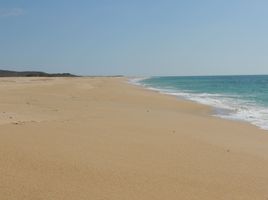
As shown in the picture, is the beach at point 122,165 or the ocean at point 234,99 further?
the ocean at point 234,99

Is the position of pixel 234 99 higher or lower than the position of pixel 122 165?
lower

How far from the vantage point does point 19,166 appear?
5422 mm

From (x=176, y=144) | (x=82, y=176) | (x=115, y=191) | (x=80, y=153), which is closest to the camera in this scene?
(x=115, y=191)

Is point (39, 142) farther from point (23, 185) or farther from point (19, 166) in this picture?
point (23, 185)

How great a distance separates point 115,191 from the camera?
4.86m

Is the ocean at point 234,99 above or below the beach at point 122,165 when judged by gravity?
below

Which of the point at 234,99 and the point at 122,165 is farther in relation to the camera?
the point at 234,99

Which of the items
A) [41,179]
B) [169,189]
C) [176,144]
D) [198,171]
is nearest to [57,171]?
[41,179]

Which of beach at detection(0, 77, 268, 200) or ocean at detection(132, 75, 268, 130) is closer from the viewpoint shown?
beach at detection(0, 77, 268, 200)

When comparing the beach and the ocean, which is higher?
the beach

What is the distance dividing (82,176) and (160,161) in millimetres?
1541

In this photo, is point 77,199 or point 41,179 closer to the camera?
point 77,199

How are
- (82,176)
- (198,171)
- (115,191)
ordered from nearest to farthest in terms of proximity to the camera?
(115,191) < (82,176) < (198,171)

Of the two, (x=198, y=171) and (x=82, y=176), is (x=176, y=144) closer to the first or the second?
(x=198, y=171)
